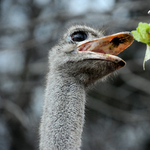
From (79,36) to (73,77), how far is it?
1.44 feet

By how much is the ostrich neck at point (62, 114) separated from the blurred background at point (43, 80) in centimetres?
471

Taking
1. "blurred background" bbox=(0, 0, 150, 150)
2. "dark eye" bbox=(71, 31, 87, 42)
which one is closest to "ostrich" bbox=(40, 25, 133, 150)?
"dark eye" bbox=(71, 31, 87, 42)

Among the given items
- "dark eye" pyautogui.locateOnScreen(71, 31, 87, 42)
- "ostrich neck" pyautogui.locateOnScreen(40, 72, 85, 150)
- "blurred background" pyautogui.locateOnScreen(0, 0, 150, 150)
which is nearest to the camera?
"ostrich neck" pyautogui.locateOnScreen(40, 72, 85, 150)

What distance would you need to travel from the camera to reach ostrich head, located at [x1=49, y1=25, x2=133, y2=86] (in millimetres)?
2664

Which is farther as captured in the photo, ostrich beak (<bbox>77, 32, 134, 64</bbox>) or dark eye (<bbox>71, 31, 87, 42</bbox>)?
dark eye (<bbox>71, 31, 87, 42</bbox>)

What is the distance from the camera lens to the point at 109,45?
107 inches

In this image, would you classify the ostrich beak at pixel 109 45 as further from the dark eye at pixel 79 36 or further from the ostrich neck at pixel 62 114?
the ostrich neck at pixel 62 114

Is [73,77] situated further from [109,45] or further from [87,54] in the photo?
[109,45]

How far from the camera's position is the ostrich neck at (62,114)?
2.62 metres

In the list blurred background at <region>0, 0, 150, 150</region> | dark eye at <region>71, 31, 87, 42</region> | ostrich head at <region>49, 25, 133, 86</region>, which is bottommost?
ostrich head at <region>49, 25, 133, 86</region>

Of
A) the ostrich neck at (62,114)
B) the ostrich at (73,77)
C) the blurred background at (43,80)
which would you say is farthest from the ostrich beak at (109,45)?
the blurred background at (43,80)

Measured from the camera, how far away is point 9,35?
9.16m

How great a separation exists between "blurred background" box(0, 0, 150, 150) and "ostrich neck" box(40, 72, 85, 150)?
4709 millimetres

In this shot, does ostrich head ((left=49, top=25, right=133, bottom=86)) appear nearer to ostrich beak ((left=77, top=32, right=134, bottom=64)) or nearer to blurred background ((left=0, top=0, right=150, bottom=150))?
ostrich beak ((left=77, top=32, right=134, bottom=64))
